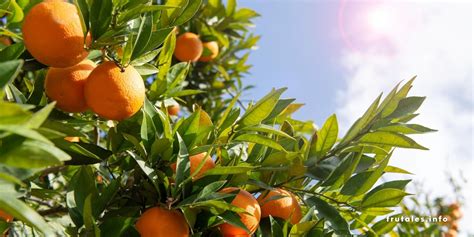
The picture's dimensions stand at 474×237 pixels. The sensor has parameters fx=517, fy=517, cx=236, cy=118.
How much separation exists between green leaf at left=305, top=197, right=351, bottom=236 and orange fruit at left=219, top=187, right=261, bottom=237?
161 millimetres

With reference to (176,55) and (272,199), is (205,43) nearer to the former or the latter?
(176,55)

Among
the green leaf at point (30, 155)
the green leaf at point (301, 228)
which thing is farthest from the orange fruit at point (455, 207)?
the green leaf at point (30, 155)

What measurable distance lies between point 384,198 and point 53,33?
80 centimetres

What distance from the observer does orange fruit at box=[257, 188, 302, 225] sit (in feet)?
3.76

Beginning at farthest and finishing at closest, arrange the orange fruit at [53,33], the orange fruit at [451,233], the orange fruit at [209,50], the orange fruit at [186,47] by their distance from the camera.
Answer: the orange fruit at [451,233], the orange fruit at [209,50], the orange fruit at [186,47], the orange fruit at [53,33]

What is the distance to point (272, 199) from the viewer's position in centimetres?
112

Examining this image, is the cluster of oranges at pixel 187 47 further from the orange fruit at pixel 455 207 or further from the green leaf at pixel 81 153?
the orange fruit at pixel 455 207

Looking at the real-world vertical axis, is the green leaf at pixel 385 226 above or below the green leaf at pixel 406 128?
below

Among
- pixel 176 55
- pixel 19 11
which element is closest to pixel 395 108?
pixel 19 11

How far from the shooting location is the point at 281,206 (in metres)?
1.15

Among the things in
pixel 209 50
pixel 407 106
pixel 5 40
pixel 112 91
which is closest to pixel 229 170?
pixel 112 91

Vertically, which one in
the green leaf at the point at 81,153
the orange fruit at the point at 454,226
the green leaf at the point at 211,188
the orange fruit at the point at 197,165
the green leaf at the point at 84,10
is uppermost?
the green leaf at the point at 84,10

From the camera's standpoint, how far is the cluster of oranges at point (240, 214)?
1010 mm

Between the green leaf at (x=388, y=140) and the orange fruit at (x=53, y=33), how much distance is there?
660 mm
